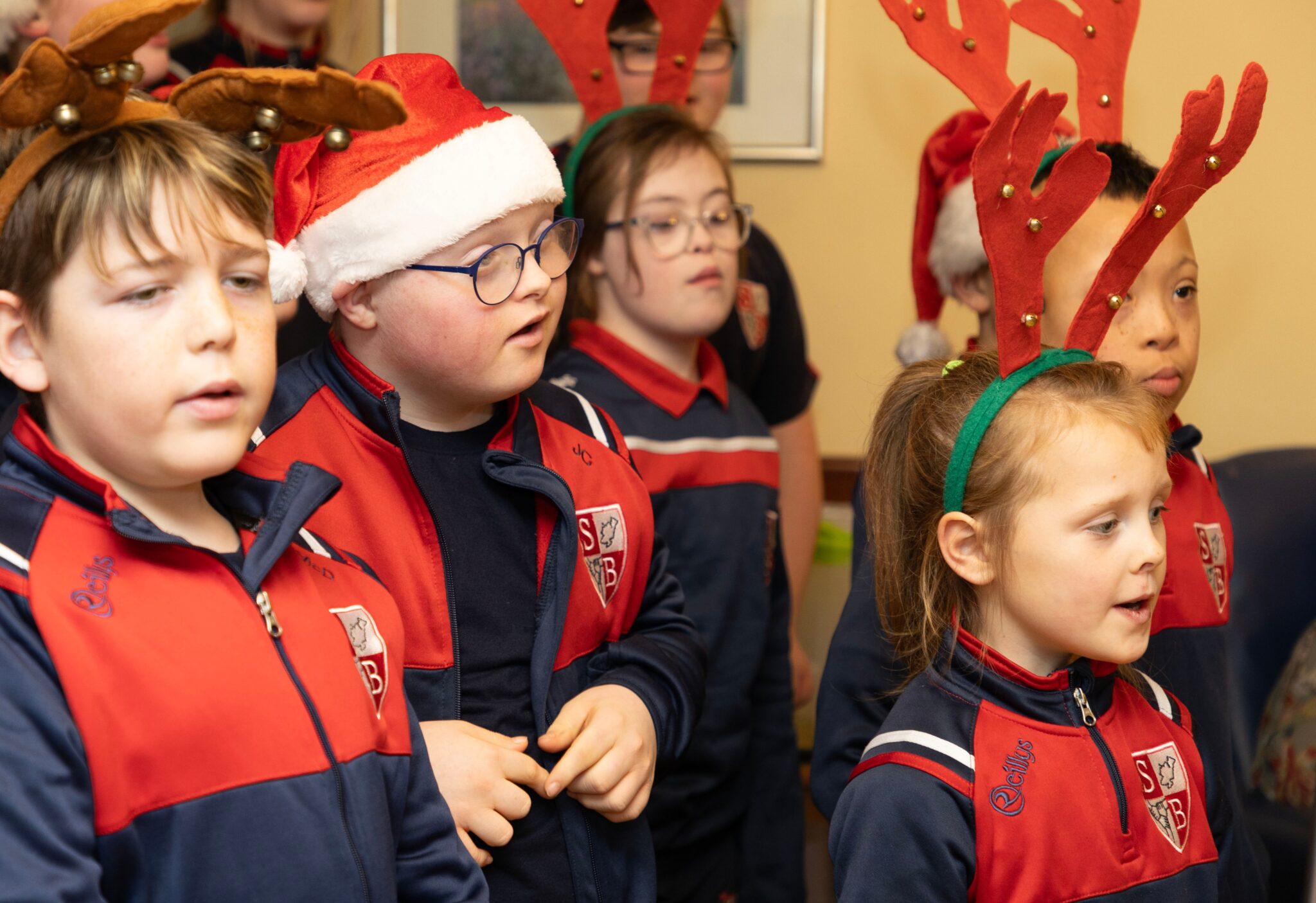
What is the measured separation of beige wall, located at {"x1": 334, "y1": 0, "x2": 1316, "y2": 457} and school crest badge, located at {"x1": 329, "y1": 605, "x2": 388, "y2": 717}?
161cm

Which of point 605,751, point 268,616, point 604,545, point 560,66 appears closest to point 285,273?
point 268,616

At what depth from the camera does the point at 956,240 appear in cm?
171

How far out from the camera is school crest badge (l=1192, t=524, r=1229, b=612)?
1.45 meters

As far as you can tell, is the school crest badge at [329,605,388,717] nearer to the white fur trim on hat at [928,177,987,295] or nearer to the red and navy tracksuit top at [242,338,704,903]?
the red and navy tracksuit top at [242,338,704,903]

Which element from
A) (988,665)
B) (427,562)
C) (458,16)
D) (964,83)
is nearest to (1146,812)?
(988,665)

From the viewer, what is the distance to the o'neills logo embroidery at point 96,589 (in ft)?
2.83

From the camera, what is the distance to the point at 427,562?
1.21 m

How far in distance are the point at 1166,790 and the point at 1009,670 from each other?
0.20m

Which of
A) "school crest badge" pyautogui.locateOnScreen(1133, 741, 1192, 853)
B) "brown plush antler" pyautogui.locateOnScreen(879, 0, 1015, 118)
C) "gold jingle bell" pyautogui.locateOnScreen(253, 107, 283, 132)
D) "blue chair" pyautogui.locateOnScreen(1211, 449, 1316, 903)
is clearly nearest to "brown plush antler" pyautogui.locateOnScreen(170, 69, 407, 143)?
"gold jingle bell" pyautogui.locateOnScreen(253, 107, 283, 132)

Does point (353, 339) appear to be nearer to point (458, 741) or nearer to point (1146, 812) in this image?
point (458, 741)

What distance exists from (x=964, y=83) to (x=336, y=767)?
1.05 metres

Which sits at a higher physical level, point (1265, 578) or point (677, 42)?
point (677, 42)

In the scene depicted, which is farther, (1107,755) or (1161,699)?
(1161,699)

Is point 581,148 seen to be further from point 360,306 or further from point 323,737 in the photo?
point 323,737
